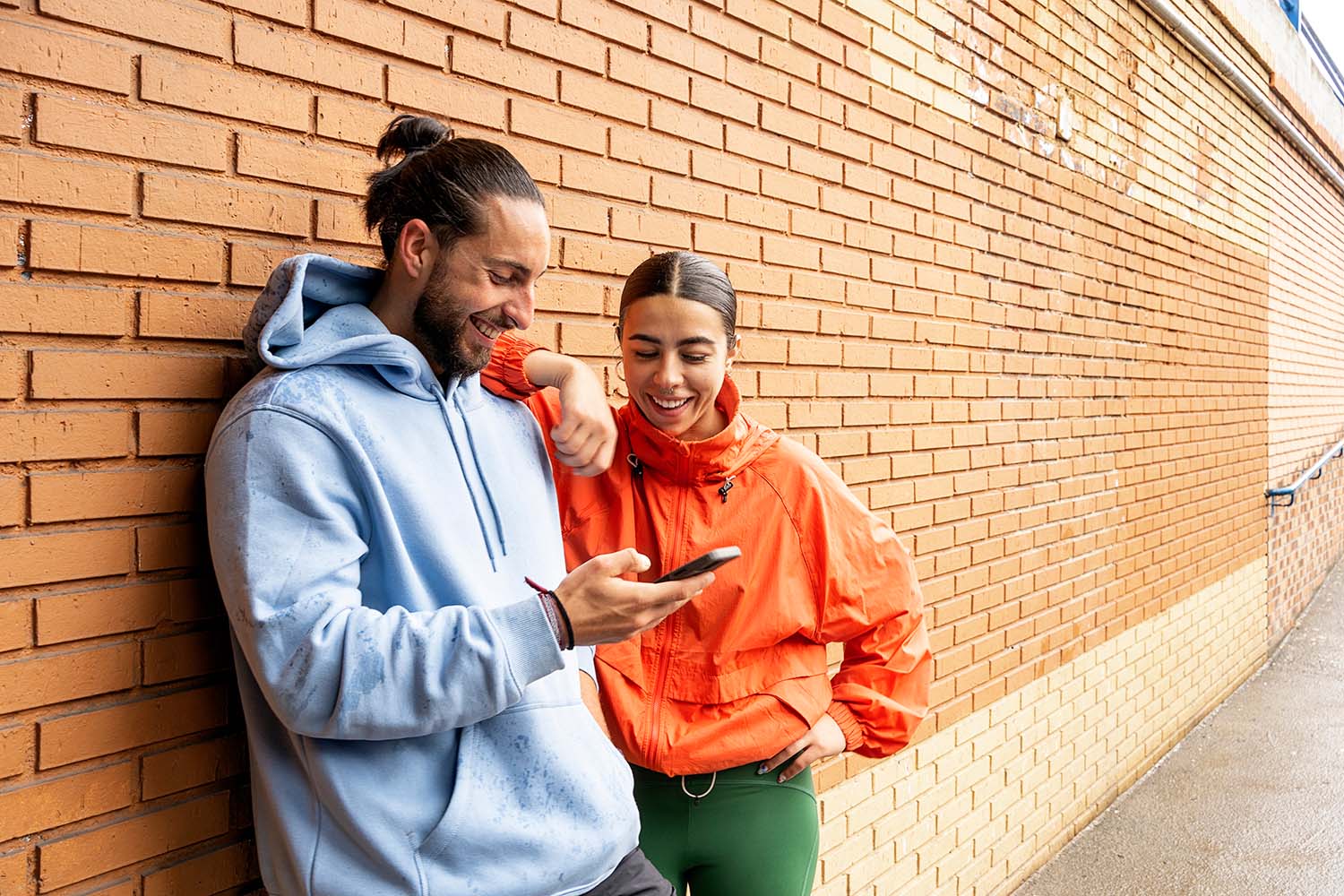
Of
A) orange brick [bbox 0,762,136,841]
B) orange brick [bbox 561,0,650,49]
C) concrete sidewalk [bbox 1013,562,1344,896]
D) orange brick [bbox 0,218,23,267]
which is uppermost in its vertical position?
orange brick [bbox 561,0,650,49]

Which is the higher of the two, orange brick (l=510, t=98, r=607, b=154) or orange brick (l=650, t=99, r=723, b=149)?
orange brick (l=650, t=99, r=723, b=149)

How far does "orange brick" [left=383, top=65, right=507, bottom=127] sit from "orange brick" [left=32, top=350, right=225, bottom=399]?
0.67 m

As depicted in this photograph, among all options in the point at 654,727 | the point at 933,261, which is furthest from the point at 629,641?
the point at 933,261

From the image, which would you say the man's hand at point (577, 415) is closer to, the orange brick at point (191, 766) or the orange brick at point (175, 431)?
the orange brick at point (175, 431)

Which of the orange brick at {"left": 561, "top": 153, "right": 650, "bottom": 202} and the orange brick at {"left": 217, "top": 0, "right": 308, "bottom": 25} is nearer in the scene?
the orange brick at {"left": 217, "top": 0, "right": 308, "bottom": 25}

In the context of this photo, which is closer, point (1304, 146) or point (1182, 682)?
point (1182, 682)

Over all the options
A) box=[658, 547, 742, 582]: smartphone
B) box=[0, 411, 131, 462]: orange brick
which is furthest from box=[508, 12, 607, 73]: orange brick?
box=[658, 547, 742, 582]: smartphone

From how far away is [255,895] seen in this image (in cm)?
198

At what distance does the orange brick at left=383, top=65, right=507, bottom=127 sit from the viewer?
222 centimetres

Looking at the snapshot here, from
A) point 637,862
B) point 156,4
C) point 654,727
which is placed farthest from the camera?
point 654,727

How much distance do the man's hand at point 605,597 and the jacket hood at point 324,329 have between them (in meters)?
0.44

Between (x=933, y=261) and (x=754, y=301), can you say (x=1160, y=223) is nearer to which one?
(x=933, y=261)

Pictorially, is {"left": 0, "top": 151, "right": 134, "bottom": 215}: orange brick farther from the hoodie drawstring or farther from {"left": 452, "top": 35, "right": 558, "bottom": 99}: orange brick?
{"left": 452, "top": 35, "right": 558, "bottom": 99}: orange brick

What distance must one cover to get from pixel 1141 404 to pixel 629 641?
4787 millimetres
